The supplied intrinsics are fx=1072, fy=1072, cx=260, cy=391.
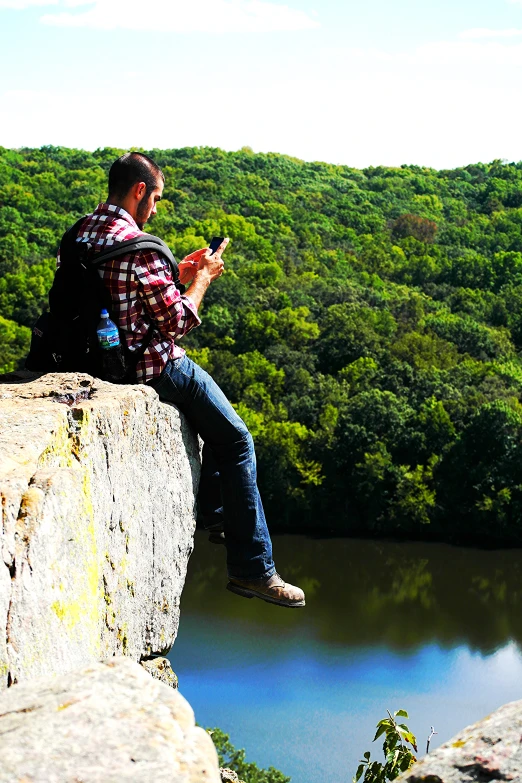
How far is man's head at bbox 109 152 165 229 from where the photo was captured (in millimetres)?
3727

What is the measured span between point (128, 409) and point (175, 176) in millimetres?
70559

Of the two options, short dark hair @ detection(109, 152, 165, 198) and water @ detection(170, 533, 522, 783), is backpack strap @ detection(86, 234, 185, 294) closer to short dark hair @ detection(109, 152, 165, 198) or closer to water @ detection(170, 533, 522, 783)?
short dark hair @ detection(109, 152, 165, 198)

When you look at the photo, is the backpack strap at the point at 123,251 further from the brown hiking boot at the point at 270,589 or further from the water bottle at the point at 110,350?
the brown hiking boot at the point at 270,589

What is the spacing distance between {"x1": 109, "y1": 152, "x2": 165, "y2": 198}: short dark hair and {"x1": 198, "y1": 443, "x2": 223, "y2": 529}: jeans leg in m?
1.00

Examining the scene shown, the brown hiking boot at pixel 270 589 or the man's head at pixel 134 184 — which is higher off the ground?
the man's head at pixel 134 184

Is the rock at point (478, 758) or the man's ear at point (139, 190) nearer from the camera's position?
the rock at point (478, 758)

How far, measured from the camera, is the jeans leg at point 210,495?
399cm

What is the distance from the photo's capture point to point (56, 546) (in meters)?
2.54

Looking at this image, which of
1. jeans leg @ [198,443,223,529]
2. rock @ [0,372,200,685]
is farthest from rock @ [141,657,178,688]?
jeans leg @ [198,443,223,529]

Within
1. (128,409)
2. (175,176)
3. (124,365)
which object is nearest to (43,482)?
(128,409)

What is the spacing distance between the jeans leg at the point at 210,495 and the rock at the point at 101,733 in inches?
81.7

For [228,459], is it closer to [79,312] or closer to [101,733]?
[79,312]

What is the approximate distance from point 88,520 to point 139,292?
104 centimetres

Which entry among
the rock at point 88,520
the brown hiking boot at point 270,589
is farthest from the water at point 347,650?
the rock at point 88,520
